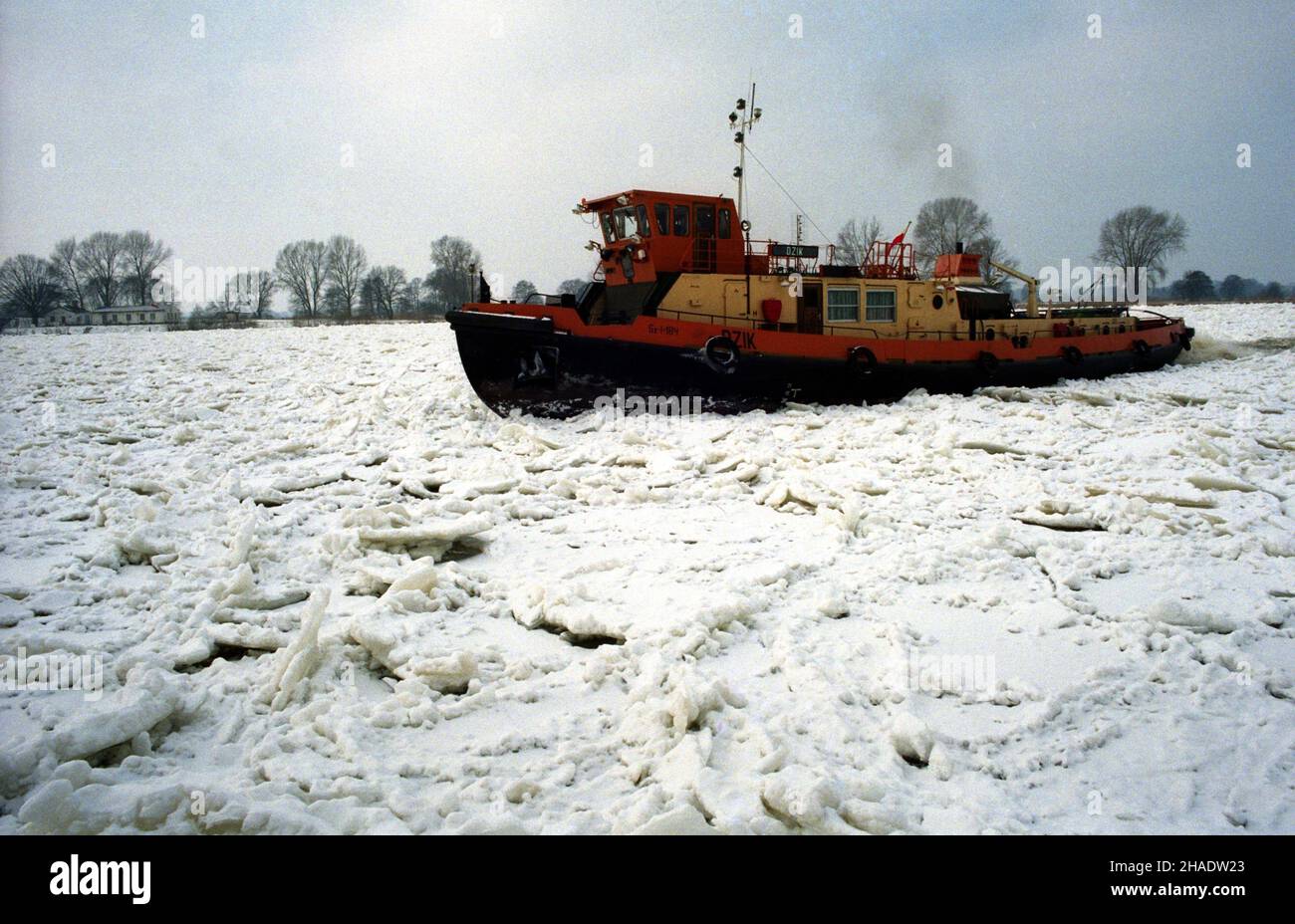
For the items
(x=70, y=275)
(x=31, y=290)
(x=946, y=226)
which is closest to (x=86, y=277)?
(x=70, y=275)

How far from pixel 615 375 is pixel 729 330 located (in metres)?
2.00

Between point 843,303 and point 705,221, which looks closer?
point 705,221

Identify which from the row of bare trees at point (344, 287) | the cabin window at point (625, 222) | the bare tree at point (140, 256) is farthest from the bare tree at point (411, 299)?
the cabin window at point (625, 222)

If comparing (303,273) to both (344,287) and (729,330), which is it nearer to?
(344,287)

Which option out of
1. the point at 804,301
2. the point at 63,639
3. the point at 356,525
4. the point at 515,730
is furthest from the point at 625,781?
the point at 804,301

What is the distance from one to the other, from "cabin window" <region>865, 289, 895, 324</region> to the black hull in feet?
4.51

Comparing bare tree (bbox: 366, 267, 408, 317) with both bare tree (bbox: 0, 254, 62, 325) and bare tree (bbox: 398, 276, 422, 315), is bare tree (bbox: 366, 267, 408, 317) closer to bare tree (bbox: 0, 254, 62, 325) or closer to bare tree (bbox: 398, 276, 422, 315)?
bare tree (bbox: 398, 276, 422, 315)

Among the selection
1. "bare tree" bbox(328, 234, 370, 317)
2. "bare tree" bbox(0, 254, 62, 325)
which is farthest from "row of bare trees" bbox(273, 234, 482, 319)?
"bare tree" bbox(0, 254, 62, 325)

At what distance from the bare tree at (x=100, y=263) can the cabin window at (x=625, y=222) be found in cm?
1489

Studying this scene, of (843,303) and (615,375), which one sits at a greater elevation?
(843,303)

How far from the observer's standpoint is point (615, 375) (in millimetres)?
11242

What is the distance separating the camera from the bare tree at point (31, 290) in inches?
334
